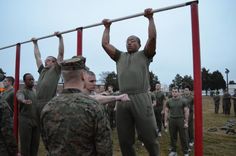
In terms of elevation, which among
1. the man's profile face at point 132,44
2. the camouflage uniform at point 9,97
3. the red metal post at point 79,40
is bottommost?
the camouflage uniform at point 9,97

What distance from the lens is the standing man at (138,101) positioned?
4.03 metres

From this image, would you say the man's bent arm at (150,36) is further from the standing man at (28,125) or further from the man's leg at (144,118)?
the standing man at (28,125)

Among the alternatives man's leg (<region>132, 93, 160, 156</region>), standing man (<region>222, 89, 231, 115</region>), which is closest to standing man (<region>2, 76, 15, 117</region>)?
man's leg (<region>132, 93, 160, 156</region>)

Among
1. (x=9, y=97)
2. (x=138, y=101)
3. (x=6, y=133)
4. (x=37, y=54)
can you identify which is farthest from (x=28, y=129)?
(x=138, y=101)

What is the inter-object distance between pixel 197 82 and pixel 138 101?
32.8 inches

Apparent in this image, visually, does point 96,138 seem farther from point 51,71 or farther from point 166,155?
point 166,155

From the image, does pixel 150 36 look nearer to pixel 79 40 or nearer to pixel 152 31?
pixel 152 31

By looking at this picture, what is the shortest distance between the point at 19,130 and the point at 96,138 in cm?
455

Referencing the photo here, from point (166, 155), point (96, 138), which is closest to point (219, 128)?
point (166, 155)

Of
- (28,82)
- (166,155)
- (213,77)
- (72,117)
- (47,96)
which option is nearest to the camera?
(72,117)

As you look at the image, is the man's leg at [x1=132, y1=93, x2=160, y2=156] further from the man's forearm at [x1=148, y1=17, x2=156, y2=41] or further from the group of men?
the man's forearm at [x1=148, y1=17, x2=156, y2=41]

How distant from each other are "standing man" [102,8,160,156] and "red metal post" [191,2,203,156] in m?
0.53

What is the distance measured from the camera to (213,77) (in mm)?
69250

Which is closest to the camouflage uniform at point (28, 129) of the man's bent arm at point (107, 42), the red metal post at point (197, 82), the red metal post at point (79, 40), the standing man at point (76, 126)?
the red metal post at point (79, 40)
